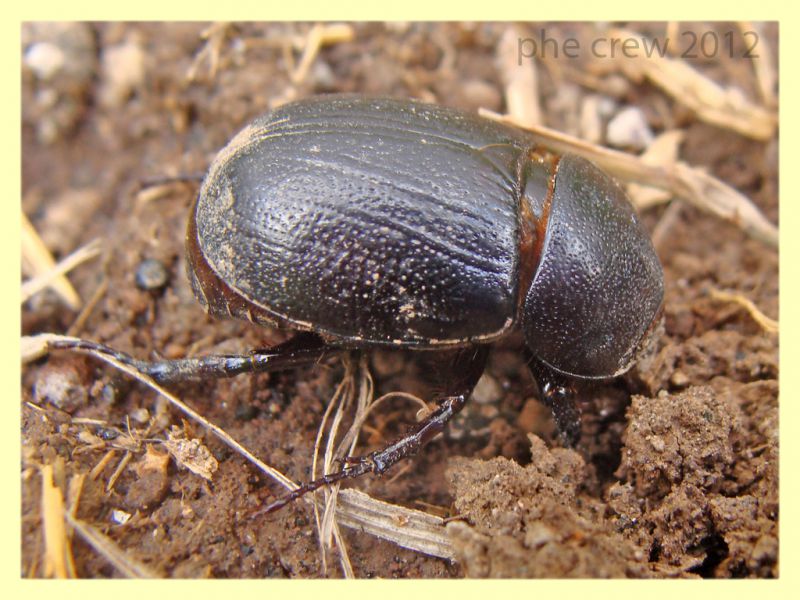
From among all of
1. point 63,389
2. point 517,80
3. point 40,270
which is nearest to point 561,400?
point 517,80

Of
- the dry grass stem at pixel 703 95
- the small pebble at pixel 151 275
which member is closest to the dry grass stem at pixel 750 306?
the dry grass stem at pixel 703 95

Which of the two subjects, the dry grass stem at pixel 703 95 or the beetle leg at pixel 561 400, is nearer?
the beetle leg at pixel 561 400

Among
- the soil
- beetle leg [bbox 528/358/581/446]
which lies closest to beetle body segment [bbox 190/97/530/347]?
beetle leg [bbox 528/358/581/446]

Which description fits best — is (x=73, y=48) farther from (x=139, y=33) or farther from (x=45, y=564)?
(x=45, y=564)

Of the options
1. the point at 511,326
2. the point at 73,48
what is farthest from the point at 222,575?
the point at 73,48

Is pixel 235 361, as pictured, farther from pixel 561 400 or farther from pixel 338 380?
pixel 561 400

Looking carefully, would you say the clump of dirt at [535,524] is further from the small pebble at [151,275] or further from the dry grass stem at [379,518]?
the small pebble at [151,275]
